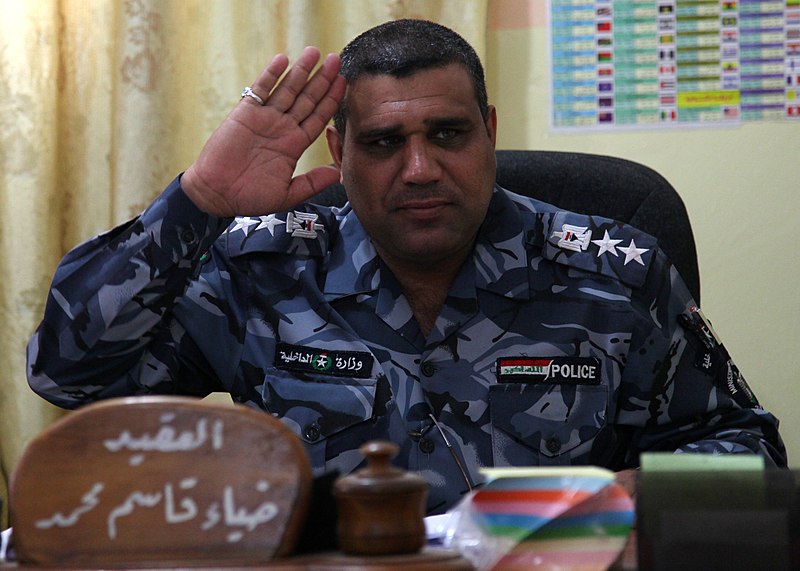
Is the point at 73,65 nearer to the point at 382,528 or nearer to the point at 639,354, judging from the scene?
the point at 639,354

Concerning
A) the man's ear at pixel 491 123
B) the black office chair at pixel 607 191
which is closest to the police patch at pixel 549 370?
the black office chair at pixel 607 191

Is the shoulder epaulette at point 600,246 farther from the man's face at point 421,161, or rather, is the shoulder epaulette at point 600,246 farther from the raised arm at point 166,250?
the raised arm at point 166,250

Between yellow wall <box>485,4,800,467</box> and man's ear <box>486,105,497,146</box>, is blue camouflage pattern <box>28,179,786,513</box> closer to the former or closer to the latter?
man's ear <box>486,105,497,146</box>

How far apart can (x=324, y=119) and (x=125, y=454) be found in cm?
87

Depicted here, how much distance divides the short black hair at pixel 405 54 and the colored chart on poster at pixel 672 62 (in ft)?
2.17

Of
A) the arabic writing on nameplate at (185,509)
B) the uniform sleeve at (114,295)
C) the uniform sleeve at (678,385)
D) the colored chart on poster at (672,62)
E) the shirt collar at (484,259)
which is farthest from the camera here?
the colored chart on poster at (672,62)

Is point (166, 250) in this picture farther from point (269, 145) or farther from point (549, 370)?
point (549, 370)

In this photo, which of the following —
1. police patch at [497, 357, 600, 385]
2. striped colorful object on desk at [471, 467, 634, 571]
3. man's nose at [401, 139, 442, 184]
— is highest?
man's nose at [401, 139, 442, 184]

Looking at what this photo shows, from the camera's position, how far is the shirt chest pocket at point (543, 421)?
4.74ft

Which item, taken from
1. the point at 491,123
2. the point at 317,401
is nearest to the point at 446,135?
the point at 491,123

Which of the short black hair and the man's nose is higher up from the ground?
the short black hair

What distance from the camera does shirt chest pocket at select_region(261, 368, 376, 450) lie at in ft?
4.72

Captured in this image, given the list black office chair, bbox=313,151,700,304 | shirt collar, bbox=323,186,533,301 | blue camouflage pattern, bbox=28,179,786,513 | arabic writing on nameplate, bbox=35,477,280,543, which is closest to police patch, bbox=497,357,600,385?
blue camouflage pattern, bbox=28,179,786,513

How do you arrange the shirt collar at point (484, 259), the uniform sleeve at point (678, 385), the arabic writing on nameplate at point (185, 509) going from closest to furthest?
the arabic writing on nameplate at point (185, 509), the uniform sleeve at point (678, 385), the shirt collar at point (484, 259)
